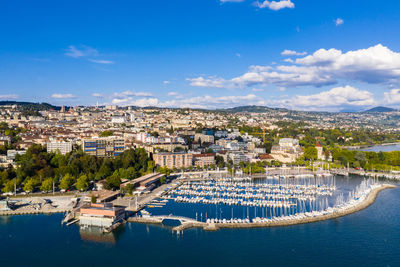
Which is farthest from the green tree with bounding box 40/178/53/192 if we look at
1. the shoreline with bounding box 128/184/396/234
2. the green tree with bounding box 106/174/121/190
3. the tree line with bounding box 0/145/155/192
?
the shoreline with bounding box 128/184/396/234

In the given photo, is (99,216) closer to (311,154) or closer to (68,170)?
(68,170)

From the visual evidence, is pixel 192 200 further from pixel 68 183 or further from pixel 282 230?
pixel 68 183

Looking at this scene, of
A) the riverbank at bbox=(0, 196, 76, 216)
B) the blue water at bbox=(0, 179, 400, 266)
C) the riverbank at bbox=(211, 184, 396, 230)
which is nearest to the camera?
the blue water at bbox=(0, 179, 400, 266)

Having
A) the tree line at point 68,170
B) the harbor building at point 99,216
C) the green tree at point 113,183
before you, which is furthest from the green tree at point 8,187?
the harbor building at point 99,216

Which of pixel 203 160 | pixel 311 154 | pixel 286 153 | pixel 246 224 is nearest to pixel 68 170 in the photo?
pixel 203 160

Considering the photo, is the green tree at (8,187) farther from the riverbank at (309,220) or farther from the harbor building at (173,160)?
the riverbank at (309,220)

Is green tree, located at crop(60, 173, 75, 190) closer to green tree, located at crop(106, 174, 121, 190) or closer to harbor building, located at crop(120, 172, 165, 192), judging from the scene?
green tree, located at crop(106, 174, 121, 190)
